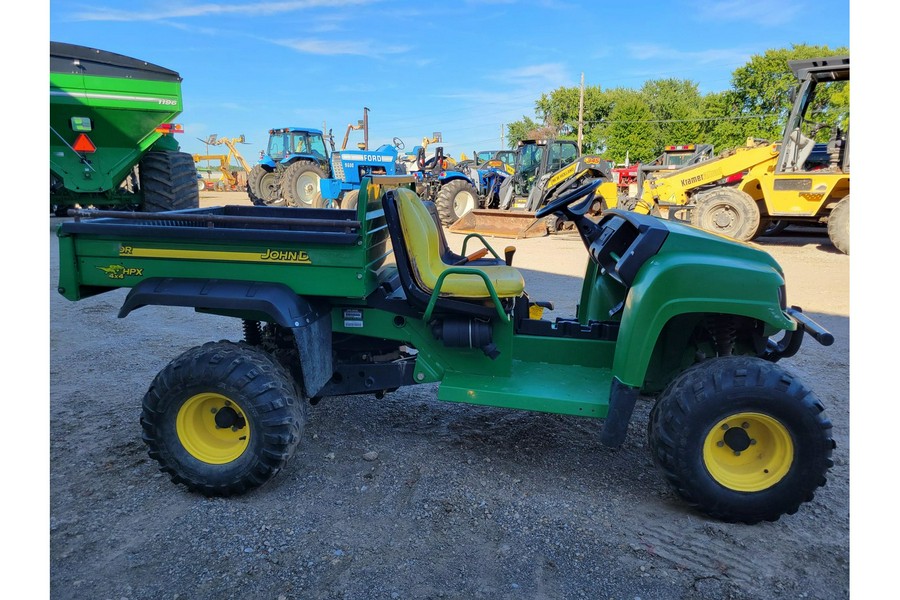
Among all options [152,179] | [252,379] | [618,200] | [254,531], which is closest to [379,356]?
[252,379]

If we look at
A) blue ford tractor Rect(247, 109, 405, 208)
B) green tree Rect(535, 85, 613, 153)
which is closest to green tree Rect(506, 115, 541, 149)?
green tree Rect(535, 85, 613, 153)

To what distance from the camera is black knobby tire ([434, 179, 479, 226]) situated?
15.1 m

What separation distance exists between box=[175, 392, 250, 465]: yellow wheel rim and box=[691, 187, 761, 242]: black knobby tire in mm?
9977

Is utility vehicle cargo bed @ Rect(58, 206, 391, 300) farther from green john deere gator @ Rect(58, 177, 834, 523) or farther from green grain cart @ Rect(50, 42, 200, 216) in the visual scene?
green grain cart @ Rect(50, 42, 200, 216)

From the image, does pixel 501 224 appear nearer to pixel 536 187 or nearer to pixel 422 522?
pixel 536 187

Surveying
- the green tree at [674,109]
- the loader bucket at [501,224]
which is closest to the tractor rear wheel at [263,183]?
the loader bucket at [501,224]

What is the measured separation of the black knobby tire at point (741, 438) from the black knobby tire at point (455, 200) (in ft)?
41.1

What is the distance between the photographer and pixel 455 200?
50.2 ft

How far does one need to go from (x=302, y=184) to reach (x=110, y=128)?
7.62 meters

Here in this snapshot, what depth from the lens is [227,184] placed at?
33.4 meters

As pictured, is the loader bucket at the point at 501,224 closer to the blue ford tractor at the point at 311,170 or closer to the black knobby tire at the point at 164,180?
the blue ford tractor at the point at 311,170

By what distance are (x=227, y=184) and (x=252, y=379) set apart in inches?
1308

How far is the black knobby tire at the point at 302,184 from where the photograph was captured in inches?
656

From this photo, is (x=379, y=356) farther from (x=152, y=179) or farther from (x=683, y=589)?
(x=152, y=179)
